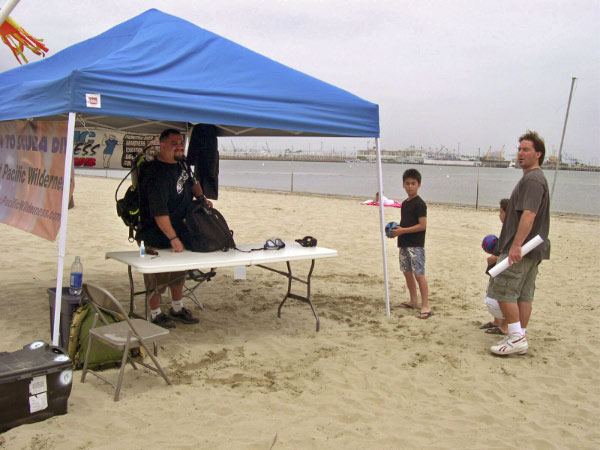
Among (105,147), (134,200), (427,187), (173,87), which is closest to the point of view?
(173,87)

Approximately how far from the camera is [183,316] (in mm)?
4871

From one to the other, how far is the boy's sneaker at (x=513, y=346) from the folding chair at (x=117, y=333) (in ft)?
8.46

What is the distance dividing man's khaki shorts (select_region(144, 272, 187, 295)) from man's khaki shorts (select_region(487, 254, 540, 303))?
2.56 m

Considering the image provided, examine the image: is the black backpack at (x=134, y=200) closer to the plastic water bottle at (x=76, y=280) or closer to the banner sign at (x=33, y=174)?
the banner sign at (x=33, y=174)

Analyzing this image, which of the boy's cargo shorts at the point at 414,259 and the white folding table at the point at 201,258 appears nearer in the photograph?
the white folding table at the point at 201,258

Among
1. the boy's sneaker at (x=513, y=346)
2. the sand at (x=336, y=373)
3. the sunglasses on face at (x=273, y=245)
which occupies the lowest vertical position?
the sand at (x=336, y=373)

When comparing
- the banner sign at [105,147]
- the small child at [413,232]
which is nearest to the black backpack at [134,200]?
the banner sign at [105,147]

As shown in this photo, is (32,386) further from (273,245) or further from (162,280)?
(273,245)

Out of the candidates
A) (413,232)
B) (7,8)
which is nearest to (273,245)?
(413,232)

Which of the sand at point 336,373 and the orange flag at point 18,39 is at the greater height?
the orange flag at point 18,39

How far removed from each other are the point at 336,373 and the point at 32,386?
1987mm

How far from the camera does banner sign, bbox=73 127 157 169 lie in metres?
6.18

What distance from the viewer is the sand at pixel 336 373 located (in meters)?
2.96

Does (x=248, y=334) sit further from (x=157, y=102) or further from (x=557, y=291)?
(x=557, y=291)
